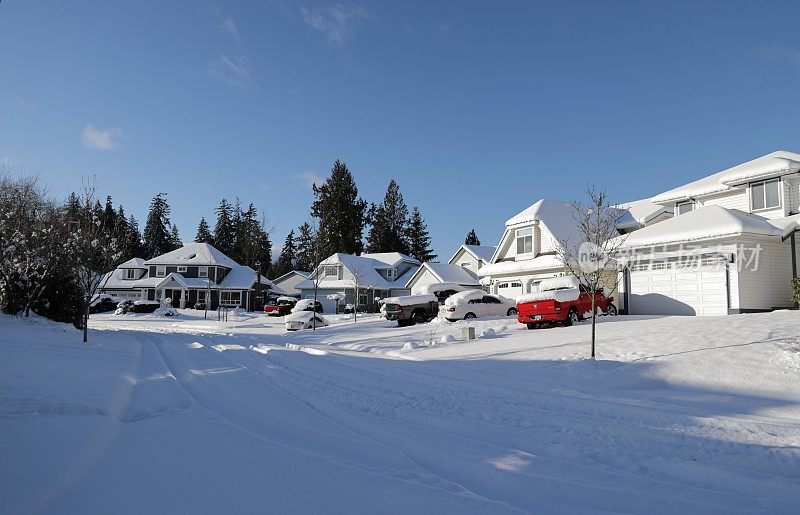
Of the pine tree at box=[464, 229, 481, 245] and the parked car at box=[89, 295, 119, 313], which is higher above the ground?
the pine tree at box=[464, 229, 481, 245]

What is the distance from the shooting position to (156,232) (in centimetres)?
9531

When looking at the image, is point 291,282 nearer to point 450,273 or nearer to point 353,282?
point 353,282

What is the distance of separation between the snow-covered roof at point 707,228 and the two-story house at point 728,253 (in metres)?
0.03

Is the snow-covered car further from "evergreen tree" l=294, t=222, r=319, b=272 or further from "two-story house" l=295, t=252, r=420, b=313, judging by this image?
"evergreen tree" l=294, t=222, r=319, b=272

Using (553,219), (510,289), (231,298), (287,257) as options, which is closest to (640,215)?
(553,219)

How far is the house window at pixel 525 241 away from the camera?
3139 cm

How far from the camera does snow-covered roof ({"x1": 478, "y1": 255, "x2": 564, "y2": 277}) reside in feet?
91.7

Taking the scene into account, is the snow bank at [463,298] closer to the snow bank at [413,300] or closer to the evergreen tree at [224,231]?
the snow bank at [413,300]

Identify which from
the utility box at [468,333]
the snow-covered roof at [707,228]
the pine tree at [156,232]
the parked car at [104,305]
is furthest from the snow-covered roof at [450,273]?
the pine tree at [156,232]

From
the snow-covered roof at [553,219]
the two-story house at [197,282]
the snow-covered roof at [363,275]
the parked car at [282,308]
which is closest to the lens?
the snow-covered roof at [553,219]

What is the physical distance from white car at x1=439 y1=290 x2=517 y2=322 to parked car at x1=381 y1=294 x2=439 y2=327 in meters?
1.72

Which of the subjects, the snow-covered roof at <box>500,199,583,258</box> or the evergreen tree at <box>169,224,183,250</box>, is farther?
the evergreen tree at <box>169,224,183,250</box>

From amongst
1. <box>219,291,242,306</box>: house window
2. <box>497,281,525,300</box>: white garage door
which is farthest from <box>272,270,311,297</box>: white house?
<box>497,281,525,300</box>: white garage door

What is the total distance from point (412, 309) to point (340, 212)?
171 feet
